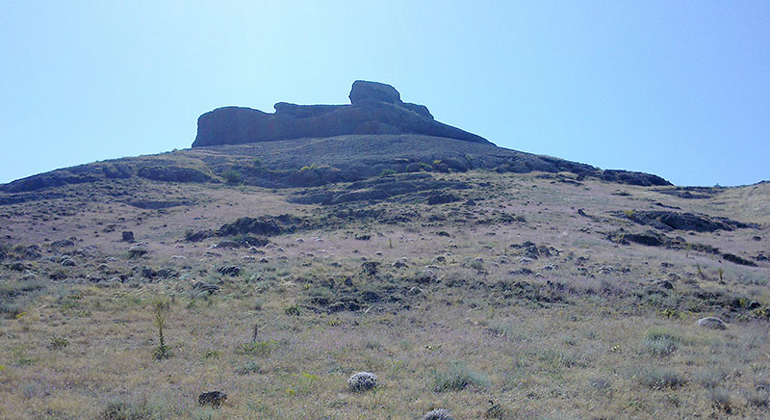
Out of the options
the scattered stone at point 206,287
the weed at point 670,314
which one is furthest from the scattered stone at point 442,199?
the weed at point 670,314

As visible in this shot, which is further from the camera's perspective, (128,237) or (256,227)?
(256,227)

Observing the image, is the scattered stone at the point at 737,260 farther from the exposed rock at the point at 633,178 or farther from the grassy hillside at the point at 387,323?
the exposed rock at the point at 633,178

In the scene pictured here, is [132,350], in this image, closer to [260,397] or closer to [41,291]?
[260,397]

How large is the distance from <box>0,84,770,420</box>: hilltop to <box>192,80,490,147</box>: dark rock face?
148 feet

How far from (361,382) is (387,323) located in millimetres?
4847

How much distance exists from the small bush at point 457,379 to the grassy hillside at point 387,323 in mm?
36

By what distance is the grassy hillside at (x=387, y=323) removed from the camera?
6.80 m

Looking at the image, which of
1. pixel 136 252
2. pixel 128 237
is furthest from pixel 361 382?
pixel 128 237

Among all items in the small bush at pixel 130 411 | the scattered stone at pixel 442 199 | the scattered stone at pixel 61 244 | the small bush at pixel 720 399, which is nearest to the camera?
the small bush at pixel 720 399

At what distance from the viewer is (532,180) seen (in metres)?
55.0

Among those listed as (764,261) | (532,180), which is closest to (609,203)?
(532,180)

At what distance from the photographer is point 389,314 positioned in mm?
13109

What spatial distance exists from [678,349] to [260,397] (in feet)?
24.3

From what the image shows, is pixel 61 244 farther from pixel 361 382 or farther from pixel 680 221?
pixel 680 221
